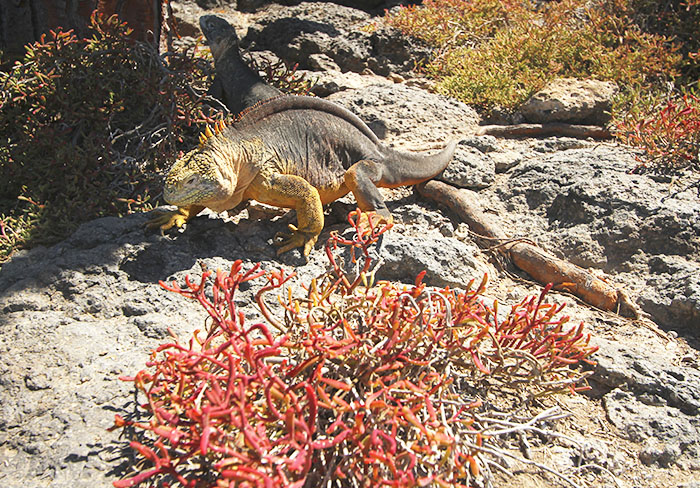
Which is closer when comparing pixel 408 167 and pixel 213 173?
pixel 213 173

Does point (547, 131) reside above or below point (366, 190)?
above

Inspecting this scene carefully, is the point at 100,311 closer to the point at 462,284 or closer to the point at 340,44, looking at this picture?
the point at 462,284

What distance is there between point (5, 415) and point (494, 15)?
9.07m

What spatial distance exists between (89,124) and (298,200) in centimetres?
A: 263

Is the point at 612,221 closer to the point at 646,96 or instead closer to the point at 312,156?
the point at 312,156

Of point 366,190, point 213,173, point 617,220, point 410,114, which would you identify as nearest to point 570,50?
point 410,114

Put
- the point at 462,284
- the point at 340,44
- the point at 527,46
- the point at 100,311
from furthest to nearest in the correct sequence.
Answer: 1. the point at 340,44
2. the point at 527,46
3. the point at 462,284
4. the point at 100,311

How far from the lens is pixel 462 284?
3.42m

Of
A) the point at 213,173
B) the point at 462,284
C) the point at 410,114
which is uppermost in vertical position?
the point at 213,173

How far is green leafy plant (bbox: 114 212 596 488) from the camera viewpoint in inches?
63.9

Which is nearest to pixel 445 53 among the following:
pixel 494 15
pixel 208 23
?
pixel 494 15

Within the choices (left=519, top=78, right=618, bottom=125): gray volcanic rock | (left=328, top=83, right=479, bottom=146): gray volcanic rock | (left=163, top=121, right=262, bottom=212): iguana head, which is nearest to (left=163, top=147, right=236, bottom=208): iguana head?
(left=163, top=121, right=262, bottom=212): iguana head

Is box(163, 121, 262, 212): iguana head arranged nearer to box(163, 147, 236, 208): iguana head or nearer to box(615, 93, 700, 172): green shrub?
box(163, 147, 236, 208): iguana head

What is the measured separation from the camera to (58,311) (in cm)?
285
